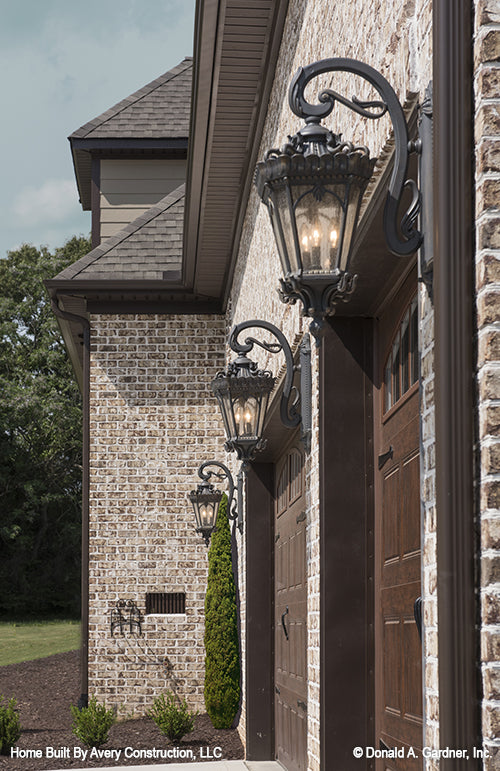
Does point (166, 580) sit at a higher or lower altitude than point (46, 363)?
lower

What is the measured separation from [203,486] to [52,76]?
Answer: 51.2m

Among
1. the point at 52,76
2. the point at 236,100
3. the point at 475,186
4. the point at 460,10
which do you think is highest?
the point at 52,76

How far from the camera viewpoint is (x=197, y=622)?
12039mm

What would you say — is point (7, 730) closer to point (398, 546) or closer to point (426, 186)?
point (398, 546)

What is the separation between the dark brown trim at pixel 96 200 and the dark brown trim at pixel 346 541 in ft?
34.1

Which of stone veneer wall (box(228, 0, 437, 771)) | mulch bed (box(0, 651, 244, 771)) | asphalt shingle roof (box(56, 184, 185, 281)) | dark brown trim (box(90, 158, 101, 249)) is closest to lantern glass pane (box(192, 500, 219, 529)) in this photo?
mulch bed (box(0, 651, 244, 771))

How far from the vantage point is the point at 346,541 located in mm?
4434

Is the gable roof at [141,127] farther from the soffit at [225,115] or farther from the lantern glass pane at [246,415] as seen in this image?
the lantern glass pane at [246,415]

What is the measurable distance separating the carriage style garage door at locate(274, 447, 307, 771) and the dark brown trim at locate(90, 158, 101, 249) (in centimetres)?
652

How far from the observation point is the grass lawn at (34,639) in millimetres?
19475

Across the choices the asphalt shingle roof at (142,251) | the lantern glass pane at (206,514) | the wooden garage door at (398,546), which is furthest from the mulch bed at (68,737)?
the wooden garage door at (398,546)

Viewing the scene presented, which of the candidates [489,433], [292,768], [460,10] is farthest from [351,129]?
[292,768]

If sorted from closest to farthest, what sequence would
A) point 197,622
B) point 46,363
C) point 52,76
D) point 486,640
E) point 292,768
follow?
point 486,640 < point 292,768 < point 197,622 < point 46,363 < point 52,76

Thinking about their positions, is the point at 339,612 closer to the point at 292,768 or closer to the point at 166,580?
the point at 292,768
